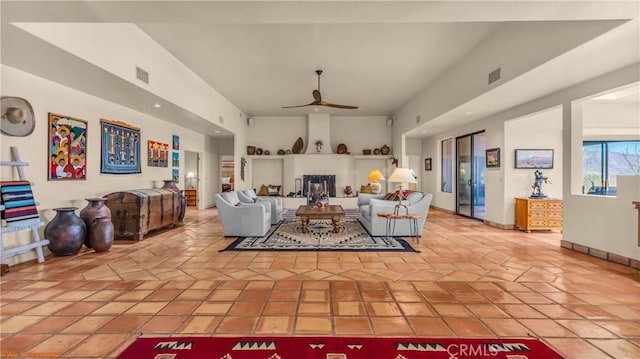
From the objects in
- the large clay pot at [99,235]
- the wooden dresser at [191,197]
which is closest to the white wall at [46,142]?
the large clay pot at [99,235]

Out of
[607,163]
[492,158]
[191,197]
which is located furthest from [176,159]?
[607,163]

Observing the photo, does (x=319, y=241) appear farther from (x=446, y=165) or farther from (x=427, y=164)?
(x=427, y=164)

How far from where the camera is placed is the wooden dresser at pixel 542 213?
571 cm

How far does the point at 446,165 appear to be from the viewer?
9.06 metres

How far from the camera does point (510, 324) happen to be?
2160 millimetres

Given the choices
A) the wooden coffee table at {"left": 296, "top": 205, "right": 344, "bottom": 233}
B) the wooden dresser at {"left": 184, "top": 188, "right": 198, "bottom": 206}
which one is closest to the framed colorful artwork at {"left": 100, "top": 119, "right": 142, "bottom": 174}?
the wooden coffee table at {"left": 296, "top": 205, "right": 344, "bottom": 233}

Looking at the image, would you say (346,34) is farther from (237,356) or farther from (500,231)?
(500,231)

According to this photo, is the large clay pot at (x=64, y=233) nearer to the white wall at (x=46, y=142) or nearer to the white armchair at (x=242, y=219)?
the white wall at (x=46, y=142)

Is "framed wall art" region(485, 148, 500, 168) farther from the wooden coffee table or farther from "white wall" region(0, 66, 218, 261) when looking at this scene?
"white wall" region(0, 66, 218, 261)

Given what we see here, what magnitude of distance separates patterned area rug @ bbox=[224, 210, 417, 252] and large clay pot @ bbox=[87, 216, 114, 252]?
172cm

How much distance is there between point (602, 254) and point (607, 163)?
13.6 feet

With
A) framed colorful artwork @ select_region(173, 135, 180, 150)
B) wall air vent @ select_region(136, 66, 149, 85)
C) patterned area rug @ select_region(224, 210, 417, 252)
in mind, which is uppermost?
wall air vent @ select_region(136, 66, 149, 85)

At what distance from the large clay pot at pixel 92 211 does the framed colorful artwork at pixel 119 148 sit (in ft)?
2.94

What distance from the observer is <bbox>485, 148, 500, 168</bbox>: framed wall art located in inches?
250
